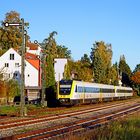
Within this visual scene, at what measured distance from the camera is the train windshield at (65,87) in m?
48.9

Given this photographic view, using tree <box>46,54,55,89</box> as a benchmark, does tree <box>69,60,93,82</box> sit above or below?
above

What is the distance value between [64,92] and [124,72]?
120194mm

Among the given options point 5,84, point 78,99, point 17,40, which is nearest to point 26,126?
point 78,99

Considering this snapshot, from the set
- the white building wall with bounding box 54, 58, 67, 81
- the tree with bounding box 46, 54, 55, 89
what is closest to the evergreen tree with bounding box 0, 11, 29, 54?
the white building wall with bounding box 54, 58, 67, 81

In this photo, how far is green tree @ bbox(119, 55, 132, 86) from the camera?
162 meters

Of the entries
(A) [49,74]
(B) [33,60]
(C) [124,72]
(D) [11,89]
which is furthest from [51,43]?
(C) [124,72]

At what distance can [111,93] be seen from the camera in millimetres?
76438

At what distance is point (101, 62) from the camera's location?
123 m

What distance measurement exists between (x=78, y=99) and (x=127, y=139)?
1396 inches

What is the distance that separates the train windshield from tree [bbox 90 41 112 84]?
230ft

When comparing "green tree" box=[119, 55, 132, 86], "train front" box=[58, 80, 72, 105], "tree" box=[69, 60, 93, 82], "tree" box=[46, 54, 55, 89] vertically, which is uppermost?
"green tree" box=[119, 55, 132, 86]

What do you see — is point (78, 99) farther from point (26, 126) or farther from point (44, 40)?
point (44, 40)

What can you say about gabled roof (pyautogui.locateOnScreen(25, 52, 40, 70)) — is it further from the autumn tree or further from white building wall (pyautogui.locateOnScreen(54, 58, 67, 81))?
the autumn tree

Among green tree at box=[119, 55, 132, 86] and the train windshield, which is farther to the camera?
green tree at box=[119, 55, 132, 86]
